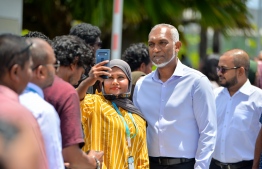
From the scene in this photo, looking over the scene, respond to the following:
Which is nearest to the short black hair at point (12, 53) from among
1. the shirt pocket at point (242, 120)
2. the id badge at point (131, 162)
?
the id badge at point (131, 162)

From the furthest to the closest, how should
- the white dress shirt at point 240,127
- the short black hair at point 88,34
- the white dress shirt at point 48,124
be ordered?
1. the short black hair at point 88,34
2. the white dress shirt at point 240,127
3. the white dress shirt at point 48,124

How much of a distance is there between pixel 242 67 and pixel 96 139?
6.08ft

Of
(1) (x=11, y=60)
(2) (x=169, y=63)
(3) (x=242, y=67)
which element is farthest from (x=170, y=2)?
(1) (x=11, y=60)

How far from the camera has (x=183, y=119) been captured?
15.8ft

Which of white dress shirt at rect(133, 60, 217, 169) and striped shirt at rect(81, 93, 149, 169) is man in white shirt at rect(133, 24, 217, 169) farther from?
striped shirt at rect(81, 93, 149, 169)

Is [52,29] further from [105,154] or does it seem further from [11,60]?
[11,60]

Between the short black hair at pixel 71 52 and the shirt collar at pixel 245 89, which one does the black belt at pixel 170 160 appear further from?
the short black hair at pixel 71 52

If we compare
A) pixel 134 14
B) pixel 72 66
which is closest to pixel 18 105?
pixel 72 66

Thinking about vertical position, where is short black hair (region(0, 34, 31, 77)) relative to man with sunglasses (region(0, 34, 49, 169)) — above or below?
above

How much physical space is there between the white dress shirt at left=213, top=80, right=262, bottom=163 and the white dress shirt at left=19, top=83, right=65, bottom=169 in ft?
8.61

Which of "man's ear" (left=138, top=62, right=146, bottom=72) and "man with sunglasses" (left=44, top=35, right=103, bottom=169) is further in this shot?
"man's ear" (left=138, top=62, right=146, bottom=72)

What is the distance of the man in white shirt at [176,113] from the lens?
4.80 m

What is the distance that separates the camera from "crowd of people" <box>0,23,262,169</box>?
2.75m

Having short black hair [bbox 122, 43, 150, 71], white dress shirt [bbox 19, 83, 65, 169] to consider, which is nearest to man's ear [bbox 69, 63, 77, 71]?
white dress shirt [bbox 19, 83, 65, 169]
